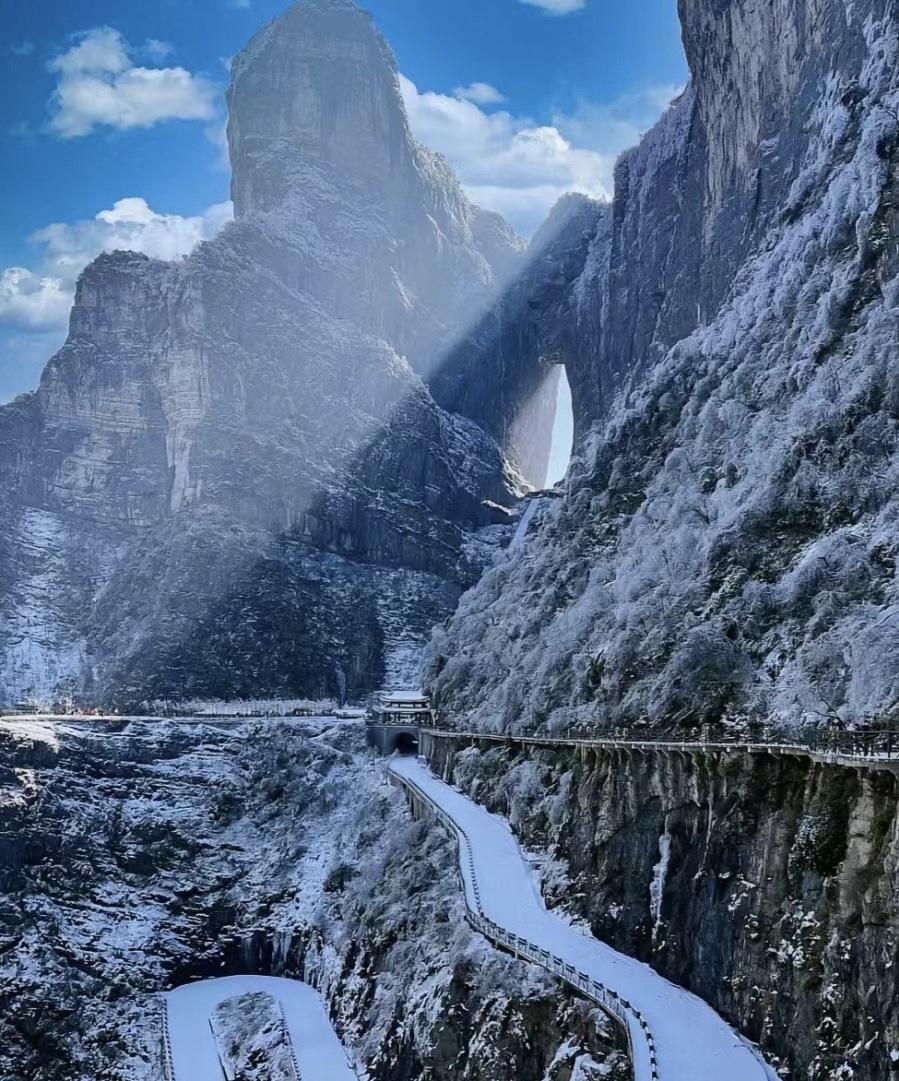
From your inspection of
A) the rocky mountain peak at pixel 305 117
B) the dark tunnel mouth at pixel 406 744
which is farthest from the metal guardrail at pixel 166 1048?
the rocky mountain peak at pixel 305 117

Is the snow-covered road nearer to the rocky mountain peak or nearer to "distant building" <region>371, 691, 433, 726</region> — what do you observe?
"distant building" <region>371, 691, 433, 726</region>

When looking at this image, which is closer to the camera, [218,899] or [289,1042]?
[289,1042]

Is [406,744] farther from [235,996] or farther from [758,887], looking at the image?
[758,887]

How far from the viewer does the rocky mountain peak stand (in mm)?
190500

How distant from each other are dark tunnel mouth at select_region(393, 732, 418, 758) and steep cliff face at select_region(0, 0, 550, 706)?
3793 cm

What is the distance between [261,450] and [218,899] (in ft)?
269

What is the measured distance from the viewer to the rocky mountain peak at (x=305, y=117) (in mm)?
190500

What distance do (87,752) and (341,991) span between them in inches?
1495

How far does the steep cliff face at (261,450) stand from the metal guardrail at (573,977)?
301 ft

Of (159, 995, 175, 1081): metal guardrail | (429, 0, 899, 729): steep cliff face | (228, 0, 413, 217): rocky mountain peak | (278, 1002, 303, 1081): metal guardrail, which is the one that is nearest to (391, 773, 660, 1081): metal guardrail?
(429, 0, 899, 729): steep cliff face

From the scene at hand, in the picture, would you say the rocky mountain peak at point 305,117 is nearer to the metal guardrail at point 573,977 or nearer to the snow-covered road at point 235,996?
the snow-covered road at point 235,996

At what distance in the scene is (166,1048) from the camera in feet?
218

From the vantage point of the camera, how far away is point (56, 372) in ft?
578

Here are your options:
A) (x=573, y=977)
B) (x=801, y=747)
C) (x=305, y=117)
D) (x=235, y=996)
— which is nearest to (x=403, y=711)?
(x=235, y=996)
